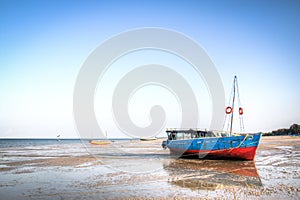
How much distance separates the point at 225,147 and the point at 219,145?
2.01 ft

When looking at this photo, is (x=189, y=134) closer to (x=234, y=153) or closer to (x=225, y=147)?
(x=225, y=147)

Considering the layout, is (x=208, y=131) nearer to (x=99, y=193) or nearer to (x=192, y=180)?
(x=192, y=180)

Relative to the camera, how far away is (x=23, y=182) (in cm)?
1475

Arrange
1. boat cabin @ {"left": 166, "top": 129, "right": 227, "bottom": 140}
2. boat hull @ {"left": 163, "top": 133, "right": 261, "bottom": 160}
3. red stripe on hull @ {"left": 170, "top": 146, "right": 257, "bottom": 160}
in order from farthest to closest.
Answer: boat cabin @ {"left": 166, "top": 129, "right": 227, "bottom": 140} < red stripe on hull @ {"left": 170, "top": 146, "right": 257, "bottom": 160} < boat hull @ {"left": 163, "top": 133, "right": 261, "bottom": 160}

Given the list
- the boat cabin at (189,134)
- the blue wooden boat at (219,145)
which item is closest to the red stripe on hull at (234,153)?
the blue wooden boat at (219,145)

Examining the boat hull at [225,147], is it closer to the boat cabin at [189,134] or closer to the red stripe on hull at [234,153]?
the red stripe on hull at [234,153]

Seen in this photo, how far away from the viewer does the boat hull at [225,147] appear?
2338 cm

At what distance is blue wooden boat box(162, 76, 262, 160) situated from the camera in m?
23.5

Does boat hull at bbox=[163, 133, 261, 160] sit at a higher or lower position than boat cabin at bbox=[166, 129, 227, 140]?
lower

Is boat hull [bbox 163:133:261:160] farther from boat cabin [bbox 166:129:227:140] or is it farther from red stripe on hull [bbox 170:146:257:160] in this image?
boat cabin [bbox 166:129:227:140]

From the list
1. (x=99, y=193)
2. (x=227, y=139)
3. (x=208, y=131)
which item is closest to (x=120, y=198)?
(x=99, y=193)

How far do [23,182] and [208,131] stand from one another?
61.0 feet

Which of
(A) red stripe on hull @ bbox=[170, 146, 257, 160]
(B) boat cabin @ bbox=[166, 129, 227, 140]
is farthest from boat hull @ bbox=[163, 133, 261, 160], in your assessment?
(B) boat cabin @ bbox=[166, 129, 227, 140]

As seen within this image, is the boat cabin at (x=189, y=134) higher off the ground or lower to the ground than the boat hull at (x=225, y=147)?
higher
